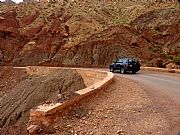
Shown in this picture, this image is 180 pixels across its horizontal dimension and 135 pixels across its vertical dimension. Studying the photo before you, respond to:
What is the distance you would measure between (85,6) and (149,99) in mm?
51953

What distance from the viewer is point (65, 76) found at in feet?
103

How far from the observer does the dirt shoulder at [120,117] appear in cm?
945

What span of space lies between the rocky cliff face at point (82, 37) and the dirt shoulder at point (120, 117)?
86.7 ft

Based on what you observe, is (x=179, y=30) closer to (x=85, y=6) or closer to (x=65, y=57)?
(x=65, y=57)

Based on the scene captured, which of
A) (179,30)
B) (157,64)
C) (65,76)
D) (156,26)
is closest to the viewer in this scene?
(65,76)

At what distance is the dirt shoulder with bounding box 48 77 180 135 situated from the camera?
31.0ft

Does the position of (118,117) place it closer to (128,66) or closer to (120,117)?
(120,117)

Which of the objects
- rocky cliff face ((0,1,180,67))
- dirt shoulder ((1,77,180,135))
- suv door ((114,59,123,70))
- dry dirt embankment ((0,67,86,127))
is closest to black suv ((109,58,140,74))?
suv door ((114,59,123,70))

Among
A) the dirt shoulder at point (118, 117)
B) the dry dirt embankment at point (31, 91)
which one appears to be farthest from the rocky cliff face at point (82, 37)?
the dirt shoulder at point (118, 117)

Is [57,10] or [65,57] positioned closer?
[65,57]

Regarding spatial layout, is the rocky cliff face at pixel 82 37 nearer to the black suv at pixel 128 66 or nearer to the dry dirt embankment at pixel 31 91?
the black suv at pixel 128 66

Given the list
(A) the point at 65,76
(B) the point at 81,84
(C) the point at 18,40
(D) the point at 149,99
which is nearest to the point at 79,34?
(C) the point at 18,40

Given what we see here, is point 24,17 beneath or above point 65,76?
above

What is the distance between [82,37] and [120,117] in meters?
38.0
